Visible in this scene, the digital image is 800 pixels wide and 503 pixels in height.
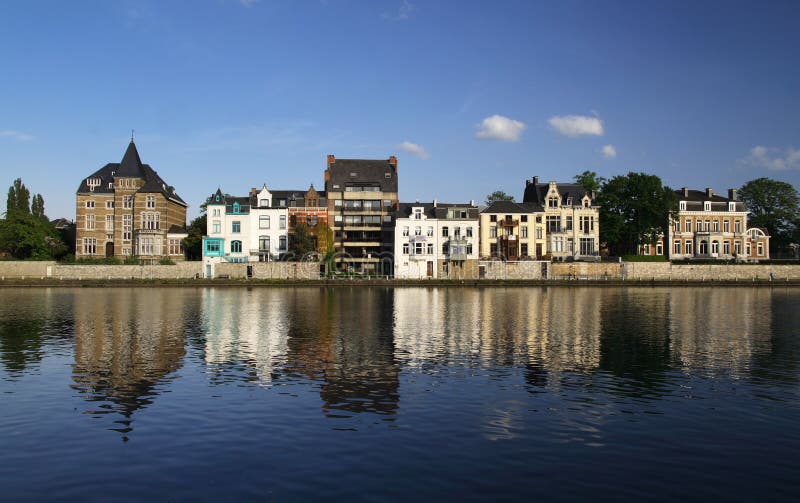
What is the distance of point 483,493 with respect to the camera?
39.8ft

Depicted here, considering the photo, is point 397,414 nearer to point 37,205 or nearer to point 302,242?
point 302,242

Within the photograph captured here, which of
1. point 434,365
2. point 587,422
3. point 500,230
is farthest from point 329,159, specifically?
point 587,422

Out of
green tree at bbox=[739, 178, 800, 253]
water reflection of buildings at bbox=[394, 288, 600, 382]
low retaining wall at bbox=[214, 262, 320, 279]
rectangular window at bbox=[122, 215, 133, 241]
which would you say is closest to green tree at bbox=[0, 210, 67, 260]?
rectangular window at bbox=[122, 215, 133, 241]

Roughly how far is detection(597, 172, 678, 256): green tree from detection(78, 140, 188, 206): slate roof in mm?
74868

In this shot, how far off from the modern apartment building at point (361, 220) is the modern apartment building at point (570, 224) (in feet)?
85.7

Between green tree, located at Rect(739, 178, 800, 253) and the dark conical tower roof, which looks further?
green tree, located at Rect(739, 178, 800, 253)

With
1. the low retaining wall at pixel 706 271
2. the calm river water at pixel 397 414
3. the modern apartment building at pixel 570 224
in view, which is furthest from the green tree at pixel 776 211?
the calm river water at pixel 397 414

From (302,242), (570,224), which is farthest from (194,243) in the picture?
(570,224)

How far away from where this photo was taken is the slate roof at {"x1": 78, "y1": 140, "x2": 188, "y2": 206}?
10212 centimetres

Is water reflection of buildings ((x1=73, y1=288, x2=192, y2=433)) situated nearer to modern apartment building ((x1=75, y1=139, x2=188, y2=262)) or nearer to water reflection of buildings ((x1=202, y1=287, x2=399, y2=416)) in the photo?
water reflection of buildings ((x1=202, y1=287, x2=399, y2=416))

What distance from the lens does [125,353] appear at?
27.8 m

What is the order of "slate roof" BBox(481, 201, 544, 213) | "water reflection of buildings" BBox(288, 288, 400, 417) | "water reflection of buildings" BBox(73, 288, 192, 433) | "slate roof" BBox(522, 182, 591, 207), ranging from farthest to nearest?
"slate roof" BBox(522, 182, 591, 207), "slate roof" BBox(481, 201, 544, 213), "water reflection of buildings" BBox(73, 288, 192, 433), "water reflection of buildings" BBox(288, 288, 400, 417)

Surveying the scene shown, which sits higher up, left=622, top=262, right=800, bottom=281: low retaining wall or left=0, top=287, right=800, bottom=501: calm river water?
left=622, top=262, right=800, bottom=281: low retaining wall

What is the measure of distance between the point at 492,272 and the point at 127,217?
61.1 m
